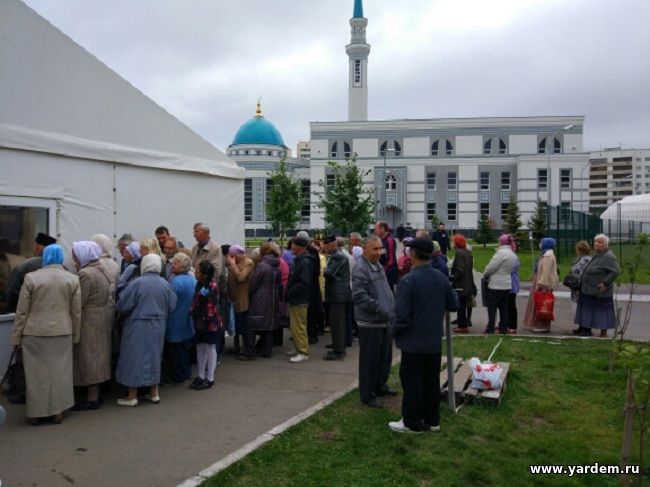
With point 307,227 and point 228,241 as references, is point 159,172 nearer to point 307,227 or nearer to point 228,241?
point 228,241

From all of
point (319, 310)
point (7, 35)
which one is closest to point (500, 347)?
point (319, 310)

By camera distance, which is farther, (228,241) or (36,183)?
(228,241)

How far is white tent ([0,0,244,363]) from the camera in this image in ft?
24.4

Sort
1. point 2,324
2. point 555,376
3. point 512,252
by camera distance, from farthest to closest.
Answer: point 512,252, point 555,376, point 2,324

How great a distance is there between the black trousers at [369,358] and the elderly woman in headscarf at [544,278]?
5436 millimetres

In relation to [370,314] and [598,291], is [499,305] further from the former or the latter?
[370,314]

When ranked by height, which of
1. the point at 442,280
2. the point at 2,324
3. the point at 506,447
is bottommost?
the point at 506,447

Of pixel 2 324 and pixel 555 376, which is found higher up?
pixel 2 324

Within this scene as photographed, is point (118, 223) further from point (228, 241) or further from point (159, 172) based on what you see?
point (228, 241)

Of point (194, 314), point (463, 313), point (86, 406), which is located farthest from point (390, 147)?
point (86, 406)

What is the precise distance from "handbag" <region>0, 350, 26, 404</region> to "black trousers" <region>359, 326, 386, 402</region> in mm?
3925

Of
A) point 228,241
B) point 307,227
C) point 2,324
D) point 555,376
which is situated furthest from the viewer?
point 307,227

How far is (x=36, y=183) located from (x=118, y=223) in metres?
1.47

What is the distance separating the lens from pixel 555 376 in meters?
7.96
